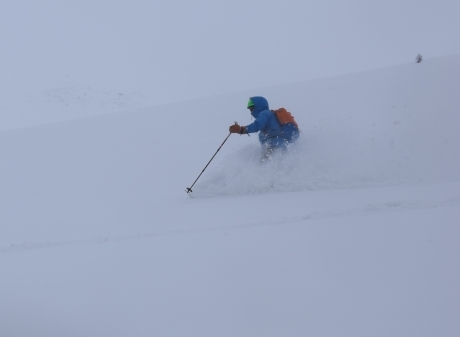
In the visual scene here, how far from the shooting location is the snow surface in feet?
6.02

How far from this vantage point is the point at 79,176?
6.91 meters

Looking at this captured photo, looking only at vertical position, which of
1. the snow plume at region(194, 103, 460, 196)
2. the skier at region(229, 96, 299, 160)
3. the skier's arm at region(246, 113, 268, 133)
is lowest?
the snow plume at region(194, 103, 460, 196)

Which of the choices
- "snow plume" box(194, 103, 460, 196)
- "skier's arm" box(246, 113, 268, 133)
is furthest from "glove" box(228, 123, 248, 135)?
"snow plume" box(194, 103, 460, 196)

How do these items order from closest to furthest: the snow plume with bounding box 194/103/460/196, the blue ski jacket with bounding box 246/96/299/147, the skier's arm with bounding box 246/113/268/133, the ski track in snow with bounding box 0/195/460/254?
the ski track in snow with bounding box 0/195/460/254 → the snow plume with bounding box 194/103/460/196 → the skier's arm with bounding box 246/113/268/133 → the blue ski jacket with bounding box 246/96/299/147

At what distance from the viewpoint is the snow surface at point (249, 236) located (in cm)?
183

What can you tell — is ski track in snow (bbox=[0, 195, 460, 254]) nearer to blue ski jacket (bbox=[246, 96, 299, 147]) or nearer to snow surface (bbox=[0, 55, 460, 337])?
snow surface (bbox=[0, 55, 460, 337])

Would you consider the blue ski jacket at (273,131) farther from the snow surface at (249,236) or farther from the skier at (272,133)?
the snow surface at (249,236)

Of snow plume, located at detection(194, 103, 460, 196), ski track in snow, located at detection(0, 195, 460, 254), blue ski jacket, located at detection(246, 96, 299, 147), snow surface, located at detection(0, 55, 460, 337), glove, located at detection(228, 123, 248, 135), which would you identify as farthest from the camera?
blue ski jacket, located at detection(246, 96, 299, 147)

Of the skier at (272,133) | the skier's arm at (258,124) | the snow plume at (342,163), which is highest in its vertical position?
the skier's arm at (258,124)

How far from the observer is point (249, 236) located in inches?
111

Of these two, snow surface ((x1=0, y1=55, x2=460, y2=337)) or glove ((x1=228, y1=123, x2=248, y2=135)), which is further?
glove ((x1=228, y1=123, x2=248, y2=135))

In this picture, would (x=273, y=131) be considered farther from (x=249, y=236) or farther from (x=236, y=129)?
(x=249, y=236)

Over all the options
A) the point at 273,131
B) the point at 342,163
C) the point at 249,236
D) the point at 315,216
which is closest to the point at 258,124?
the point at 273,131

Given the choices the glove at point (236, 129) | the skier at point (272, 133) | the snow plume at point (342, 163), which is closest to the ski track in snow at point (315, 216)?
the snow plume at point (342, 163)
